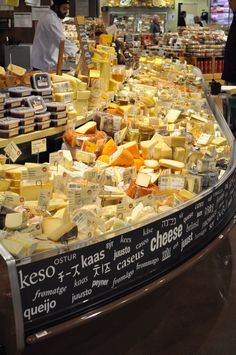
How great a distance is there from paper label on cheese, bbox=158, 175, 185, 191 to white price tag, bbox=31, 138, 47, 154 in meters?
0.89

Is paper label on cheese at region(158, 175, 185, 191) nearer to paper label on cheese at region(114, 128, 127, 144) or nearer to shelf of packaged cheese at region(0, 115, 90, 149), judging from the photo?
paper label on cheese at region(114, 128, 127, 144)

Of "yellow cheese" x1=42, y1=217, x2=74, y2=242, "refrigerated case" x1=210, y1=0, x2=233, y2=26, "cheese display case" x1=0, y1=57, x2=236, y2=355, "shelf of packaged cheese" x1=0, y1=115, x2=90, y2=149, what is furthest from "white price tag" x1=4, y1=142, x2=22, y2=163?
"refrigerated case" x1=210, y1=0, x2=233, y2=26

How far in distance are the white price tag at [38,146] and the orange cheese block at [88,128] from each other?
1.12 feet

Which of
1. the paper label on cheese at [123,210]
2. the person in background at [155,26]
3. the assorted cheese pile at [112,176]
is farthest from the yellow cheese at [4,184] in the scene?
the person in background at [155,26]

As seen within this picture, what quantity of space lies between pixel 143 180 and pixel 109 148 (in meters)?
0.67

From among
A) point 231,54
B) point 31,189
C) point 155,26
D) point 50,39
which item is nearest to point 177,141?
point 31,189

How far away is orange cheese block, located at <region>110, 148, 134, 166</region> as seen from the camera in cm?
356

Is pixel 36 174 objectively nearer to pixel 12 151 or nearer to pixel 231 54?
pixel 12 151

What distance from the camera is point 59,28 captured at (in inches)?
283

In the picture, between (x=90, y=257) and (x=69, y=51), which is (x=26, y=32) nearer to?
(x=69, y=51)

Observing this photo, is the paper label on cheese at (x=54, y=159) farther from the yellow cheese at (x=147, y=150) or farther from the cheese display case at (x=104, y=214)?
the yellow cheese at (x=147, y=150)

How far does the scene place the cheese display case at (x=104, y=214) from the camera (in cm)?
208

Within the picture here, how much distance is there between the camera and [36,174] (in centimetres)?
294

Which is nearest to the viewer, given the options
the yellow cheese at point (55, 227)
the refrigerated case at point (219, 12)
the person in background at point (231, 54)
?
the yellow cheese at point (55, 227)
